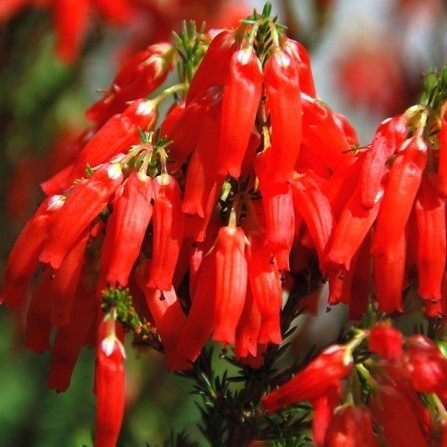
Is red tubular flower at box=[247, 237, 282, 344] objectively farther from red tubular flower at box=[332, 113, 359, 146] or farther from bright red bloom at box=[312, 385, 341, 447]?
red tubular flower at box=[332, 113, 359, 146]

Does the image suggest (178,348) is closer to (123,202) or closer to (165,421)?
(123,202)

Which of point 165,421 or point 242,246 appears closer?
point 242,246

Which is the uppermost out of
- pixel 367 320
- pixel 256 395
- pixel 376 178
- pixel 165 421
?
pixel 376 178

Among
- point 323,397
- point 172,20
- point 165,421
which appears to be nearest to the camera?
point 323,397

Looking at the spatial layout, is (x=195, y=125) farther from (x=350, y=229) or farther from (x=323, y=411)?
(x=323, y=411)

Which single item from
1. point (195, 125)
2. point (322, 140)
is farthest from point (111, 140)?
point (322, 140)

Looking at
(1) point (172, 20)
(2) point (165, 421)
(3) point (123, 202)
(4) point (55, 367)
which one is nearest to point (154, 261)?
(3) point (123, 202)

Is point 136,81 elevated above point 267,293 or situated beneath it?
elevated above
